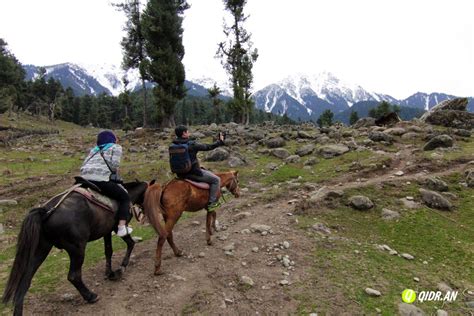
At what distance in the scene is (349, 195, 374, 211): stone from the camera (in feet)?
42.0

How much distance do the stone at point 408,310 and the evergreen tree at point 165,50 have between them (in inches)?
1469

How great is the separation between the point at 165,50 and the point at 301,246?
36201 millimetres

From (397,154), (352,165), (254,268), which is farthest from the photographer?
(397,154)

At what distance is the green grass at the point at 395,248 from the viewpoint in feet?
26.7

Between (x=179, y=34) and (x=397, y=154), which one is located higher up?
(x=179, y=34)

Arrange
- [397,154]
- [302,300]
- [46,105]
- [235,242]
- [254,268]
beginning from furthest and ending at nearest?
[46,105], [397,154], [235,242], [254,268], [302,300]

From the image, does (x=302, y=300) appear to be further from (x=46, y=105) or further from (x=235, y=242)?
(x=46, y=105)

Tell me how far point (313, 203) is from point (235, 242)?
163 inches

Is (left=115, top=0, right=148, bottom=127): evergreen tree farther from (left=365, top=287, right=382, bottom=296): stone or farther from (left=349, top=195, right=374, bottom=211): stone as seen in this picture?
(left=365, top=287, right=382, bottom=296): stone

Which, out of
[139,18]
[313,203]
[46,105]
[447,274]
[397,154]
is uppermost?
[139,18]

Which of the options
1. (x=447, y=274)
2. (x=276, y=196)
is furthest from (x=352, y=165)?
(x=447, y=274)

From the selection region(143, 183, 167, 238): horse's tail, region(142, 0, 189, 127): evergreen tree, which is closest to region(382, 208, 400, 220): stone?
region(143, 183, 167, 238): horse's tail

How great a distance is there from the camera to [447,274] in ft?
30.0

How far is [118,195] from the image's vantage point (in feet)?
27.1
